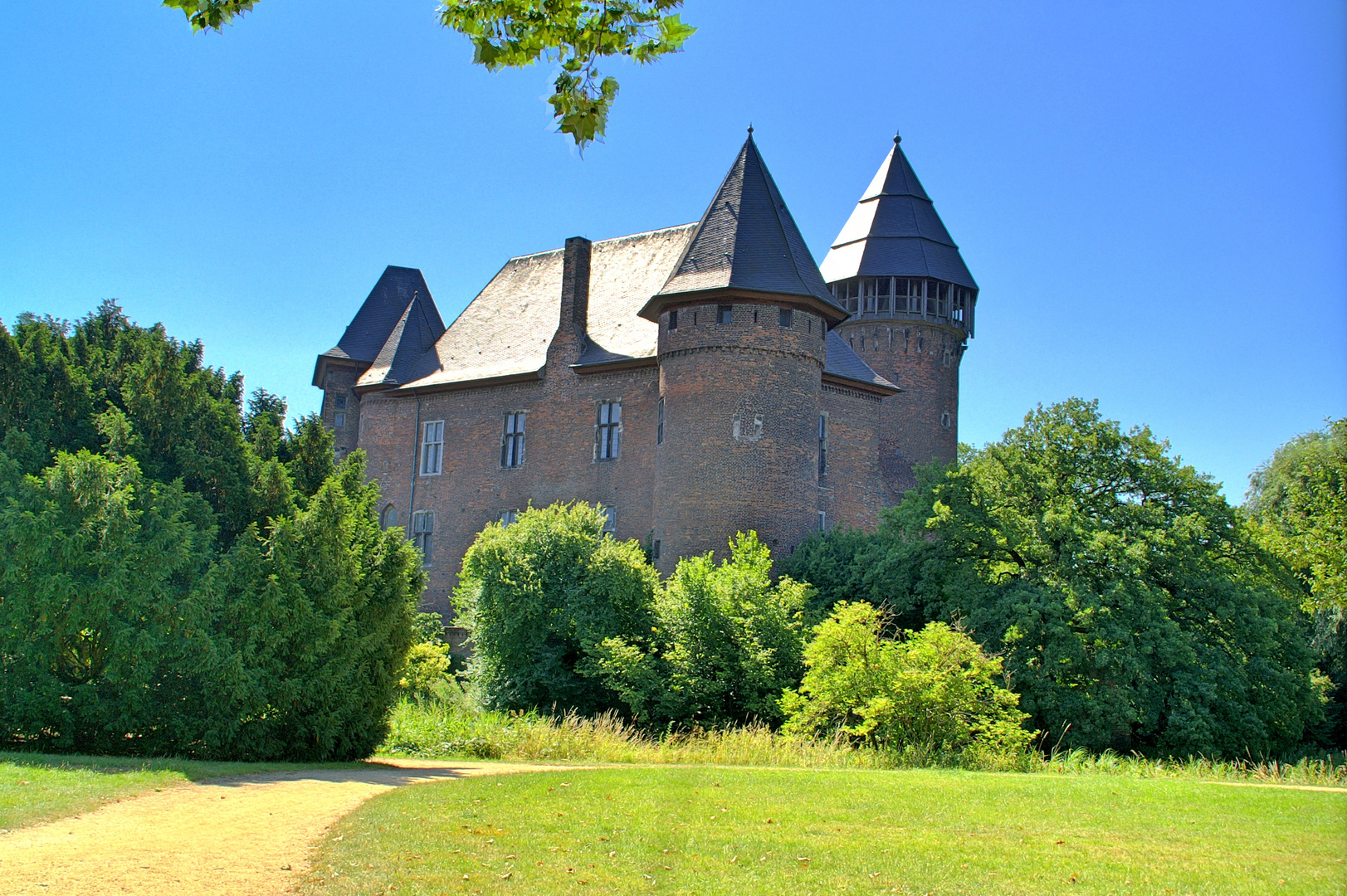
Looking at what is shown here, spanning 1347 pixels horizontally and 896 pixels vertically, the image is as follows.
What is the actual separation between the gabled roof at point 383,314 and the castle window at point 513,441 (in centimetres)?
721

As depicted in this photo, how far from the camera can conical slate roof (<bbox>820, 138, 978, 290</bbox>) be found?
44062 millimetres

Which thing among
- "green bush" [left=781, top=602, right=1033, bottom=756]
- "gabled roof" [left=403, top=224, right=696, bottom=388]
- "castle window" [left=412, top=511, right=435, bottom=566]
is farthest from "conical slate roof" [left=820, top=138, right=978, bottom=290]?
"green bush" [left=781, top=602, right=1033, bottom=756]

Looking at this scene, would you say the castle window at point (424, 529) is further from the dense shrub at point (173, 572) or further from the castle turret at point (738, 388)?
the dense shrub at point (173, 572)

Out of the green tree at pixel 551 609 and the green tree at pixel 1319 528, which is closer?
the green tree at pixel 551 609

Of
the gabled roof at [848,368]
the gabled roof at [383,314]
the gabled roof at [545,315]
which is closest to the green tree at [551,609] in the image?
the gabled roof at [545,315]

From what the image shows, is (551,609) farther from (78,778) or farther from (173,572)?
(78,778)

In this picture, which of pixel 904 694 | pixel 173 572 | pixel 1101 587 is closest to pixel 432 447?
pixel 1101 587

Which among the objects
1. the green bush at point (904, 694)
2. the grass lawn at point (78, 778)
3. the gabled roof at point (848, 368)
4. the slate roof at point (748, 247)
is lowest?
the grass lawn at point (78, 778)

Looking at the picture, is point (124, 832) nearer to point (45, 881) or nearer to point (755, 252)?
point (45, 881)

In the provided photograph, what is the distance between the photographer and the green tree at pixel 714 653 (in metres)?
24.0

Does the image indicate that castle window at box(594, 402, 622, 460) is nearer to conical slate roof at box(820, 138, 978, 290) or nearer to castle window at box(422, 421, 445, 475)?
castle window at box(422, 421, 445, 475)

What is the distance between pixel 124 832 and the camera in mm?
9930

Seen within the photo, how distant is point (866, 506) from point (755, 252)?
28.1 feet

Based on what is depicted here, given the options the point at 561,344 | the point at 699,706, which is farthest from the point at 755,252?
the point at 699,706
